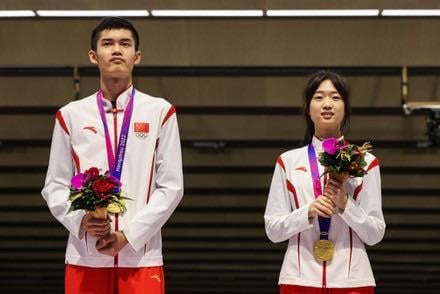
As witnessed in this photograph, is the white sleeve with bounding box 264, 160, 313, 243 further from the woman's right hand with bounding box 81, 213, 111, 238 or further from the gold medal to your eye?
the woman's right hand with bounding box 81, 213, 111, 238

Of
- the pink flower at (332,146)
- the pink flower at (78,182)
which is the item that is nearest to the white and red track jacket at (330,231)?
the pink flower at (332,146)

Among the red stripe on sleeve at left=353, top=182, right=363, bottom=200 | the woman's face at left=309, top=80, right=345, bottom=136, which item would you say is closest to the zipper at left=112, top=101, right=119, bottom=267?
the woman's face at left=309, top=80, right=345, bottom=136

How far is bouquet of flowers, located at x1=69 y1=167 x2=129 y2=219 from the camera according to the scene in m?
3.74

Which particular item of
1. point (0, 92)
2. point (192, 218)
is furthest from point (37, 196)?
point (0, 92)

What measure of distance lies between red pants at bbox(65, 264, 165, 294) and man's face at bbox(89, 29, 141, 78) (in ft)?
3.22

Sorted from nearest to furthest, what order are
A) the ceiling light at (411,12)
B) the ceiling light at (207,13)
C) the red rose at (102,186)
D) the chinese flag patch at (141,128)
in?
the red rose at (102,186), the chinese flag patch at (141,128), the ceiling light at (411,12), the ceiling light at (207,13)

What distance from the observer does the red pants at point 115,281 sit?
393 cm

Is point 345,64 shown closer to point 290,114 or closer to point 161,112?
point 290,114

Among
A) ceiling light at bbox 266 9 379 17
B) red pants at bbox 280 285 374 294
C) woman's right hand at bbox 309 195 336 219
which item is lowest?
red pants at bbox 280 285 374 294

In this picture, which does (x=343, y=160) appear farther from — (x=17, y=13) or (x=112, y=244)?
(x=17, y=13)

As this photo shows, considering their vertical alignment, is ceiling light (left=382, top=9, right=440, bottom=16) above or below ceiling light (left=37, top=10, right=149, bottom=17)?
below

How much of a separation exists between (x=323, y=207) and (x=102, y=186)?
3.72 feet

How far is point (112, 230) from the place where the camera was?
397 cm

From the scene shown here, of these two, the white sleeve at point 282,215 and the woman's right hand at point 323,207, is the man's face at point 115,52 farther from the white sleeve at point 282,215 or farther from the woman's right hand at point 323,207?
the woman's right hand at point 323,207
